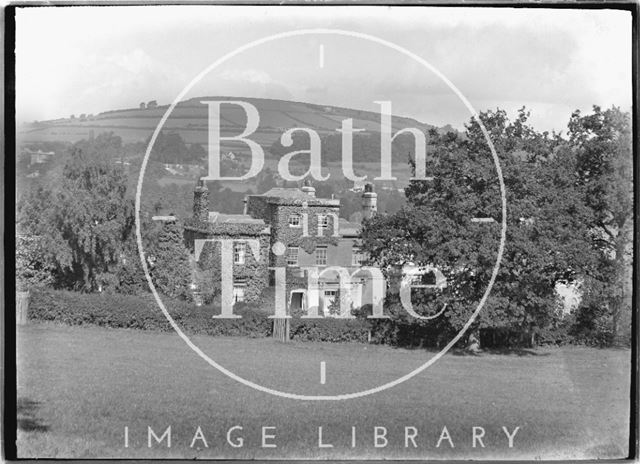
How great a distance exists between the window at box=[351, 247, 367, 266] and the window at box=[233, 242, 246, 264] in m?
1.26

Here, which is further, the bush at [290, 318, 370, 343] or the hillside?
the bush at [290, 318, 370, 343]

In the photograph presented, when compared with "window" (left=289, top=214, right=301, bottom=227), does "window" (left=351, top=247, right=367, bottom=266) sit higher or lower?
lower

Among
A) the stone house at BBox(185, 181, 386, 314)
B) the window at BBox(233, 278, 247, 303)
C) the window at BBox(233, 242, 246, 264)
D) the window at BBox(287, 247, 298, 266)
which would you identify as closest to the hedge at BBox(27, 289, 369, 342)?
the window at BBox(233, 278, 247, 303)

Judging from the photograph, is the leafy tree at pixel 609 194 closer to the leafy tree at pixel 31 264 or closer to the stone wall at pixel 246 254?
the stone wall at pixel 246 254

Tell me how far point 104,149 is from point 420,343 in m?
3.63

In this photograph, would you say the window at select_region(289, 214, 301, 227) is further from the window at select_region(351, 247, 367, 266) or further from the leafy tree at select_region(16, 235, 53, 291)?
the leafy tree at select_region(16, 235, 53, 291)

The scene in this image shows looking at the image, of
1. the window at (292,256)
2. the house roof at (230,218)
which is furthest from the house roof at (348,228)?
the house roof at (230,218)

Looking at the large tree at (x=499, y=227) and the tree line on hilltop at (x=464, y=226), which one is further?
the large tree at (x=499, y=227)

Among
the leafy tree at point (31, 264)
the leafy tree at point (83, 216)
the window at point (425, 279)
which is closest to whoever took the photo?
the leafy tree at point (31, 264)

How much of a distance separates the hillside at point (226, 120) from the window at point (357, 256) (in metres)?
1.77

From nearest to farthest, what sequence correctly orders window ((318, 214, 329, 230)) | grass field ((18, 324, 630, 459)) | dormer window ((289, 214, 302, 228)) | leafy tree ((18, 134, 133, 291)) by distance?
grass field ((18, 324, 630, 459)) → leafy tree ((18, 134, 133, 291)) → dormer window ((289, 214, 302, 228)) → window ((318, 214, 329, 230))

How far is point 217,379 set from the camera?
381 inches

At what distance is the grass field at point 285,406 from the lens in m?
9.11

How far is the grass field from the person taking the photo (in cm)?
911
